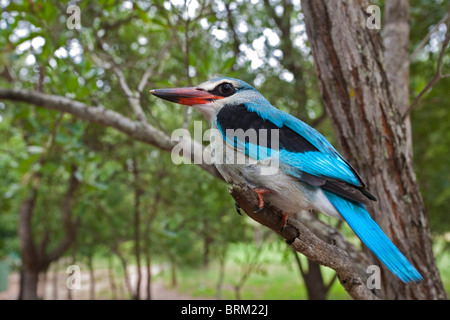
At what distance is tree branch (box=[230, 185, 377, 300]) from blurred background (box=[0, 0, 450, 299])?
165cm

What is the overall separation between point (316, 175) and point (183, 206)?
4050 millimetres

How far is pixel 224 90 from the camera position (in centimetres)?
197

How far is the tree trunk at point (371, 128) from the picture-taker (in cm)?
259

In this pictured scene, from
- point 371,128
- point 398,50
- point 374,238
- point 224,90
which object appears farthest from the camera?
point 398,50

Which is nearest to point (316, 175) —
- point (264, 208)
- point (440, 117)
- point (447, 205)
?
point (264, 208)

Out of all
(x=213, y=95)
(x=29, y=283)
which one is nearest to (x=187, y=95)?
(x=213, y=95)

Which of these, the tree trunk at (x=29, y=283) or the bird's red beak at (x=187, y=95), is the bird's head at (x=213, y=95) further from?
the tree trunk at (x=29, y=283)

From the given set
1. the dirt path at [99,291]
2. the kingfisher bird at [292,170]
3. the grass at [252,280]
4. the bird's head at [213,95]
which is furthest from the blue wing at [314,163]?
the dirt path at [99,291]

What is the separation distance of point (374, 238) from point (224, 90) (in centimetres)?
99

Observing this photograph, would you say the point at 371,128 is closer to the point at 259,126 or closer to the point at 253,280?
the point at 259,126

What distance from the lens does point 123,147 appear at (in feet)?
20.8

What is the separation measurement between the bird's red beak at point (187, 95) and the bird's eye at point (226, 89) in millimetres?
39

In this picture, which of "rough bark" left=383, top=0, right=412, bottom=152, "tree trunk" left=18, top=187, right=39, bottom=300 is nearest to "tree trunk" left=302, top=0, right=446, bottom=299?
"rough bark" left=383, top=0, right=412, bottom=152
